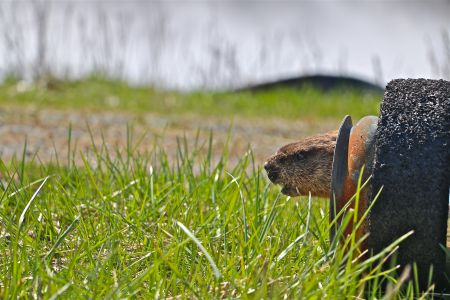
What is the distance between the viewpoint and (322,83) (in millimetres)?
12125

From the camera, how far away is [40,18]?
40.5 ft

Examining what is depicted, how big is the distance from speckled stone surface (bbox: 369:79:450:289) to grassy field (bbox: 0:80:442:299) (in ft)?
0.34

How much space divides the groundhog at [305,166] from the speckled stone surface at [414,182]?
337 mm

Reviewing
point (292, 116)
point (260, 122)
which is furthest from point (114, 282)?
point (292, 116)

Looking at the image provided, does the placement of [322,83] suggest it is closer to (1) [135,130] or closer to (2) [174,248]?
(1) [135,130]

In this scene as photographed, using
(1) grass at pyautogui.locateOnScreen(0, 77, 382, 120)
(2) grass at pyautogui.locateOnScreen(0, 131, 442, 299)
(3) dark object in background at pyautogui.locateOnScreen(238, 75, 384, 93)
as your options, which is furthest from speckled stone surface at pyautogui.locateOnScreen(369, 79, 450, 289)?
(3) dark object in background at pyautogui.locateOnScreen(238, 75, 384, 93)

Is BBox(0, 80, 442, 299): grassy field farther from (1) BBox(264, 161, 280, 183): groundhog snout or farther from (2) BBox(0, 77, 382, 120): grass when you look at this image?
(2) BBox(0, 77, 382, 120): grass

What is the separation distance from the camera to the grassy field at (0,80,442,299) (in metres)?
2.21

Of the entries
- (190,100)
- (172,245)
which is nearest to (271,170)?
(172,245)

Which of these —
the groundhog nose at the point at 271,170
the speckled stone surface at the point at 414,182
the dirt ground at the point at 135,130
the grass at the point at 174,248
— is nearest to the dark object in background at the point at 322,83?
the dirt ground at the point at 135,130

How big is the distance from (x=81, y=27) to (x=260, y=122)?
16.8 feet

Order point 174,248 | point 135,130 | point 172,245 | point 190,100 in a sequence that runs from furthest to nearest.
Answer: point 190,100 → point 135,130 → point 172,245 → point 174,248

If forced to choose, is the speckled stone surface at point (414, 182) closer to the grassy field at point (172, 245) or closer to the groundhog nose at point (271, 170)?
the grassy field at point (172, 245)

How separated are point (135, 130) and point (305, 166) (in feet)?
16.3
